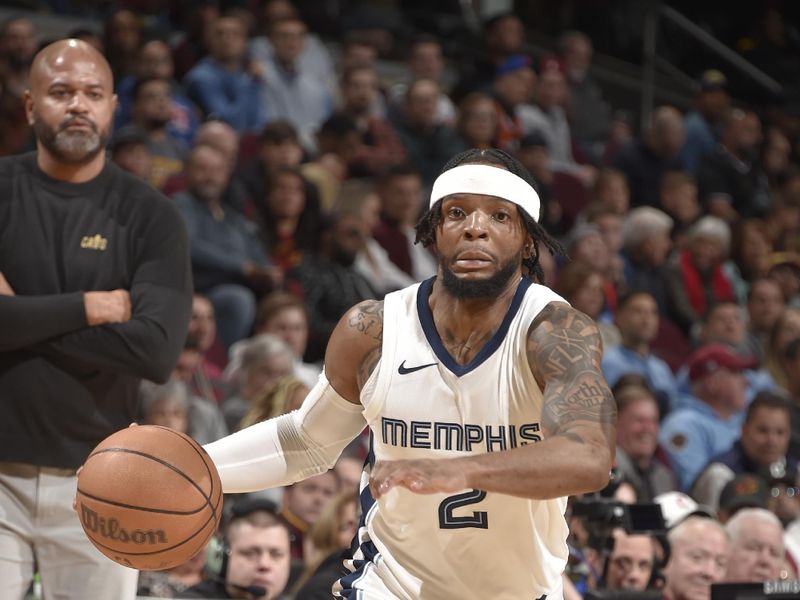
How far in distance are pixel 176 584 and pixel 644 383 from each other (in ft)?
11.8

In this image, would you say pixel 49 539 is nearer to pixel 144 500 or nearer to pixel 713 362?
pixel 144 500

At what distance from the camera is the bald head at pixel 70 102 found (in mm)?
4477

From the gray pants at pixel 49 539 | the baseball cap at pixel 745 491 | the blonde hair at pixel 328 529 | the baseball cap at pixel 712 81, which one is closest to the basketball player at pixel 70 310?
the gray pants at pixel 49 539

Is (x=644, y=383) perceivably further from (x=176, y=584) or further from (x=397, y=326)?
(x=397, y=326)

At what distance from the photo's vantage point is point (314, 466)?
4207mm

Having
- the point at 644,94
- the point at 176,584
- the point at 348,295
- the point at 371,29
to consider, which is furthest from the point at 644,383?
the point at 644,94

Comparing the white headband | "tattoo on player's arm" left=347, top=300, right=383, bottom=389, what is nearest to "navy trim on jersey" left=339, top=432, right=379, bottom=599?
"tattoo on player's arm" left=347, top=300, right=383, bottom=389

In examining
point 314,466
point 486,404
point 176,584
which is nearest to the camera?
point 486,404

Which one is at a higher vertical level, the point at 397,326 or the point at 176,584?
the point at 397,326

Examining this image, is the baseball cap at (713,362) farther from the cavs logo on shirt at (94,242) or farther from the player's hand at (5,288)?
the player's hand at (5,288)

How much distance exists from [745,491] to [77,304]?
4654mm

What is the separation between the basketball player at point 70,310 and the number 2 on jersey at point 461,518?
121 centimetres

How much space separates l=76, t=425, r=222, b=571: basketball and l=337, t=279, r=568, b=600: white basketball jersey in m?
0.51

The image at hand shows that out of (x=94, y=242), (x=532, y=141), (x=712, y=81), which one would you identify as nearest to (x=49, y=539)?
(x=94, y=242)
